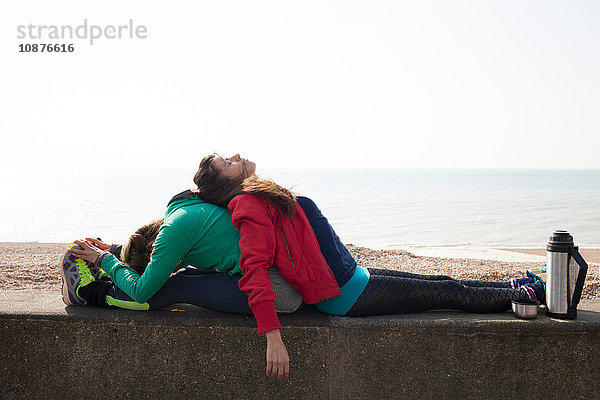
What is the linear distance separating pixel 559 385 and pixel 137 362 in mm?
1998

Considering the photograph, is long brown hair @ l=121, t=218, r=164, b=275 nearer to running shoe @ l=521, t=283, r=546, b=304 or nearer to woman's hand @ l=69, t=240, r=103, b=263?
woman's hand @ l=69, t=240, r=103, b=263

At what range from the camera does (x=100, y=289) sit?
2.79 meters

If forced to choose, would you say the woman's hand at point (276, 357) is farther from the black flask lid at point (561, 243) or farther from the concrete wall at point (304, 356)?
the black flask lid at point (561, 243)

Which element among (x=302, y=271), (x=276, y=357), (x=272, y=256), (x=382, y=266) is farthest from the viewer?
(x=382, y=266)

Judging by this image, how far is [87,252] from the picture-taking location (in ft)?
9.16

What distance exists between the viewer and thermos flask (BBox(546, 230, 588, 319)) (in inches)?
103

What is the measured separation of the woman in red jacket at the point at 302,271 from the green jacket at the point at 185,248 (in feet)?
0.36

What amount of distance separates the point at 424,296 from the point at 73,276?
1.77 m

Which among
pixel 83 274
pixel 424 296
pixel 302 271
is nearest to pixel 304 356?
pixel 302 271

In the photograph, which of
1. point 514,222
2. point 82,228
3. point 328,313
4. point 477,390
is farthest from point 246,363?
point 514,222

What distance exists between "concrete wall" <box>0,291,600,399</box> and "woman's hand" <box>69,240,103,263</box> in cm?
27

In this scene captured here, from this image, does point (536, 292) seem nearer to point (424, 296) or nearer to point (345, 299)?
point (424, 296)

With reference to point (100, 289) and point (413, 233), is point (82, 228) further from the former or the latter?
point (100, 289)

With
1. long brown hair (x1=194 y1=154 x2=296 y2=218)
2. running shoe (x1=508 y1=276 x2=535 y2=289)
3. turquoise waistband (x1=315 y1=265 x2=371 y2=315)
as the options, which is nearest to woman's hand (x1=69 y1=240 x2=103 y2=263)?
long brown hair (x1=194 y1=154 x2=296 y2=218)
